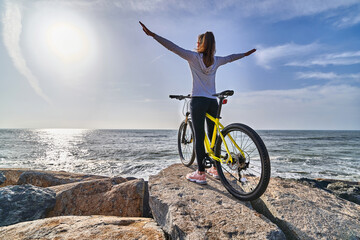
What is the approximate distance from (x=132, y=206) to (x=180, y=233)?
2.21 meters

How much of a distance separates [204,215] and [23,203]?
314cm

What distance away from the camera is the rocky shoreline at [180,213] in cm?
200

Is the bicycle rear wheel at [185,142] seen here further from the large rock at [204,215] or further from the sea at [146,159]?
the sea at [146,159]

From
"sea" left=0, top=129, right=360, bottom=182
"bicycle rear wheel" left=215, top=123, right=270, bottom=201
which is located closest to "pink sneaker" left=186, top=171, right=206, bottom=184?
"bicycle rear wheel" left=215, top=123, right=270, bottom=201

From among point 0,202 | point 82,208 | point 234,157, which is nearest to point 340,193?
point 234,157

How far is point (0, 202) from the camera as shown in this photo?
316 cm

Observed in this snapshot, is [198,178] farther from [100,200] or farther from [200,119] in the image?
[100,200]

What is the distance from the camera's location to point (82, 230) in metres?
2.10

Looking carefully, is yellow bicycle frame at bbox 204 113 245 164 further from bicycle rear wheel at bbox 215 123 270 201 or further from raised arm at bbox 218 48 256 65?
raised arm at bbox 218 48 256 65

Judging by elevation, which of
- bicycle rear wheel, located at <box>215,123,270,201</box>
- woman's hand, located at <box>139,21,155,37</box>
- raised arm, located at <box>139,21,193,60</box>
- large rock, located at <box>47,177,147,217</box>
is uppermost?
woman's hand, located at <box>139,21,155,37</box>

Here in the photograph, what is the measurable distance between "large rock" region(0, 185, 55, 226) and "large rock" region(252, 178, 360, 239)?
3.63 metres

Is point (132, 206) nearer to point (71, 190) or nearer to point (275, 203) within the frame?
point (71, 190)

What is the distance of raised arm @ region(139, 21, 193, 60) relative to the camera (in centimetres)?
297

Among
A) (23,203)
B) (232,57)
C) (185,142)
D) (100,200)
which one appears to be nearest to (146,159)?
(185,142)
